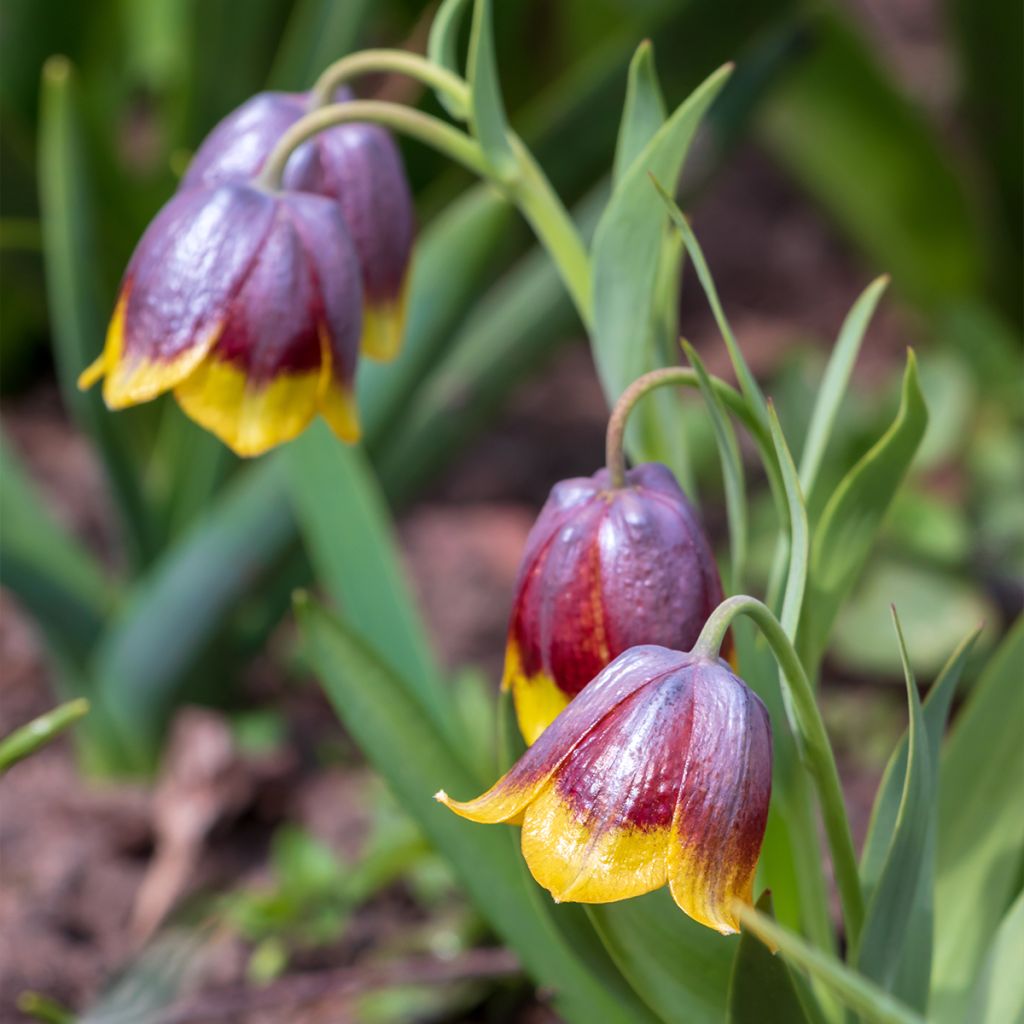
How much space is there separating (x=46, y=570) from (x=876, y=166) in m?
1.57

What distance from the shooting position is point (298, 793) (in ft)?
5.41

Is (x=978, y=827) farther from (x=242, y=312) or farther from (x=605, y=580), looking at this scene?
(x=242, y=312)

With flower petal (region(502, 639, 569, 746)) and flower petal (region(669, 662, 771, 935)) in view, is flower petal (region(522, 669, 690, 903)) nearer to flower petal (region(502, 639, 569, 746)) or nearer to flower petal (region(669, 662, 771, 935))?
flower petal (region(669, 662, 771, 935))

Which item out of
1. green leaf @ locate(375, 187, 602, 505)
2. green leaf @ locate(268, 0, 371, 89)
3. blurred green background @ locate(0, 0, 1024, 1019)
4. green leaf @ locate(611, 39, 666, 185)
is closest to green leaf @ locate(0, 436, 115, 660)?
blurred green background @ locate(0, 0, 1024, 1019)

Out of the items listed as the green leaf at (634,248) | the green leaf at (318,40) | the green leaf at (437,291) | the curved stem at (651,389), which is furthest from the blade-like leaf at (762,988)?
the green leaf at (318,40)

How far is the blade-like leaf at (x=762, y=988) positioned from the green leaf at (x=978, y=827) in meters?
0.23

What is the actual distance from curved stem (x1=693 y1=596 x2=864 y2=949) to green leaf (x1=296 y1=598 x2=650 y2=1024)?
193 millimetres

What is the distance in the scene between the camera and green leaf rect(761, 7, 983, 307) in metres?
2.29

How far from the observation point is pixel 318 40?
1631 millimetres

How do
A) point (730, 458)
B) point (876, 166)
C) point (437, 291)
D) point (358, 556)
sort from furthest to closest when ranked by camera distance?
1. point (876, 166)
2. point (437, 291)
3. point (358, 556)
4. point (730, 458)

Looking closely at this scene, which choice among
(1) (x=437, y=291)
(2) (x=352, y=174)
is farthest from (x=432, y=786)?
(1) (x=437, y=291)

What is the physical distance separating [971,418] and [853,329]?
136cm

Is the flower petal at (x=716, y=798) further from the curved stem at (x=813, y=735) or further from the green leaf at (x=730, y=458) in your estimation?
the green leaf at (x=730, y=458)

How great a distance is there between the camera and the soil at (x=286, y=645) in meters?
1.42
